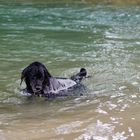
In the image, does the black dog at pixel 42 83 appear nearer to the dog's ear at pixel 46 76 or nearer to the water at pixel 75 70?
the dog's ear at pixel 46 76

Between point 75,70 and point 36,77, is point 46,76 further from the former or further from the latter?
point 75,70

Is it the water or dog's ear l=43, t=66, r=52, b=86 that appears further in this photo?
dog's ear l=43, t=66, r=52, b=86

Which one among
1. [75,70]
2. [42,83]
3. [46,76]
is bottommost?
[75,70]

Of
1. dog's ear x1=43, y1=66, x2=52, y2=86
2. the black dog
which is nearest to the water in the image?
the black dog

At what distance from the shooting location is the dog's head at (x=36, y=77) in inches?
309

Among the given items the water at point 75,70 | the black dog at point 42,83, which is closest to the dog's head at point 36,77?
the black dog at point 42,83

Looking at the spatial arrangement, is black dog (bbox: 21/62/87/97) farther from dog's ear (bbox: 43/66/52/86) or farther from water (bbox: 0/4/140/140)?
water (bbox: 0/4/140/140)

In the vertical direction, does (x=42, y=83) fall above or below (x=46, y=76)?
below

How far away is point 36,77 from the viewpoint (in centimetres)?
790

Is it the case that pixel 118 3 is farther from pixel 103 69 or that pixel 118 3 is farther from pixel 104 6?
pixel 103 69

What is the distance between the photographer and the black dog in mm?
7871

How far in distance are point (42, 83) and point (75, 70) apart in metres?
2.63

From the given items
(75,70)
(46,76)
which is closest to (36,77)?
(46,76)

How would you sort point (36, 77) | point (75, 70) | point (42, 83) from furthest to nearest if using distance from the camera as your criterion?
point (75, 70) < point (42, 83) < point (36, 77)
